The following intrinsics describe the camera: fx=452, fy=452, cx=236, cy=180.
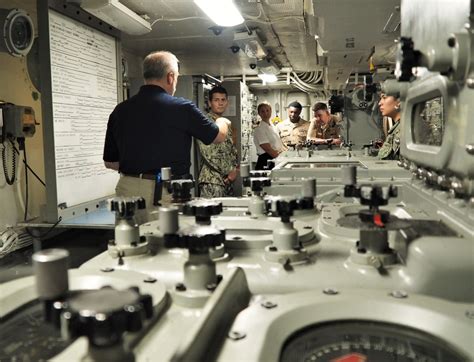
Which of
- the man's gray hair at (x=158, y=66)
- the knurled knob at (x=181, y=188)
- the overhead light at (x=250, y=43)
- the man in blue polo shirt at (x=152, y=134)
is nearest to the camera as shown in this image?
the knurled knob at (x=181, y=188)

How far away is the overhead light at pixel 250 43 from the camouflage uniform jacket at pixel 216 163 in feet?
5.85

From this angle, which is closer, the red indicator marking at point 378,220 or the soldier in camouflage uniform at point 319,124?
the red indicator marking at point 378,220

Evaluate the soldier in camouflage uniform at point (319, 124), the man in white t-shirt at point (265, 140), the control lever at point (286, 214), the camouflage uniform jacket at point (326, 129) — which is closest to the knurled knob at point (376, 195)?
the control lever at point (286, 214)

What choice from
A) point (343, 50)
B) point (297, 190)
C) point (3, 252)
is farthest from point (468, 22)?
point (3, 252)

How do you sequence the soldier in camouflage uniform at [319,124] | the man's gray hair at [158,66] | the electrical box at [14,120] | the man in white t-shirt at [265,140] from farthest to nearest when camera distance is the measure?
the soldier in camouflage uniform at [319,124], the man in white t-shirt at [265,140], the electrical box at [14,120], the man's gray hair at [158,66]

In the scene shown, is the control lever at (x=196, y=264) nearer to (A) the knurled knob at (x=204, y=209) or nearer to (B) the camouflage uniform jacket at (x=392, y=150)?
(A) the knurled knob at (x=204, y=209)

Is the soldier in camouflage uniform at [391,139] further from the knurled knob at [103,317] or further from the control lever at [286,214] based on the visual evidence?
the knurled knob at [103,317]

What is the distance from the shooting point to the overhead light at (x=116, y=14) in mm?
3404

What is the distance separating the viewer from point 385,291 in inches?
28.8

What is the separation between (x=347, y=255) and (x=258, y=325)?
0.38m

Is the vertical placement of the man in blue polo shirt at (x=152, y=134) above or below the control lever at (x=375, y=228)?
above

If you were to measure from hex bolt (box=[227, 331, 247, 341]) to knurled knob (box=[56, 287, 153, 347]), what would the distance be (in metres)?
0.15

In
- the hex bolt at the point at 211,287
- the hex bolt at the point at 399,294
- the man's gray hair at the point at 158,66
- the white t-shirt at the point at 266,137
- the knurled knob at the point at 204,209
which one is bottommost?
the hex bolt at the point at 399,294

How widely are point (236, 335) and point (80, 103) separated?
3248mm
